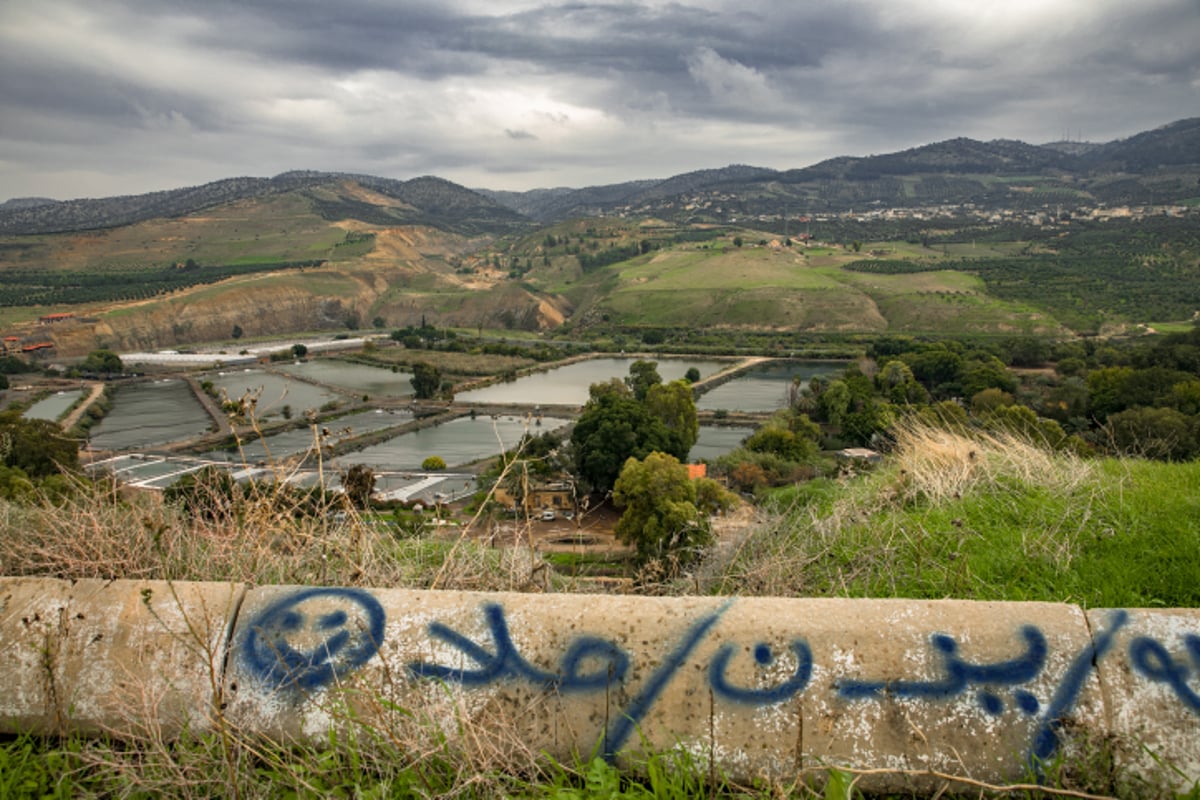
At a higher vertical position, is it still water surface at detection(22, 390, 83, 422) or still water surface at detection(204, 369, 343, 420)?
still water surface at detection(22, 390, 83, 422)

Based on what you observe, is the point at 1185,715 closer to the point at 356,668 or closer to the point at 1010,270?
the point at 356,668

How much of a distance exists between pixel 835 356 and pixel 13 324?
99.6 meters

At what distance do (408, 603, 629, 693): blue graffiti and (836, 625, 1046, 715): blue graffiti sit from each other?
926 millimetres

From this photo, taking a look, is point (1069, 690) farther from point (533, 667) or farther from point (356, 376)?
point (356, 376)

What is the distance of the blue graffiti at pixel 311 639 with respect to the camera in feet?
10.1

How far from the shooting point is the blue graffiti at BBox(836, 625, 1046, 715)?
2844 millimetres

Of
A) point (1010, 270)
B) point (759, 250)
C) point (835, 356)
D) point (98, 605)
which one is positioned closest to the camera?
point (98, 605)

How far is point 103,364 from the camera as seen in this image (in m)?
76.2

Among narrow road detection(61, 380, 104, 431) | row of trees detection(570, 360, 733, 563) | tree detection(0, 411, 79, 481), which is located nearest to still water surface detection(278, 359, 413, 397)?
narrow road detection(61, 380, 104, 431)

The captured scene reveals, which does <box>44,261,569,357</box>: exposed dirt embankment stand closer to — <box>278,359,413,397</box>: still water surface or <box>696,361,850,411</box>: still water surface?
<box>278,359,413,397</box>: still water surface

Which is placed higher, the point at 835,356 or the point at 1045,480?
the point at 1045,480

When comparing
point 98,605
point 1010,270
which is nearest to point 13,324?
point 98,605

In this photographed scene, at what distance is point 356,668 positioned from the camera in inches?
122

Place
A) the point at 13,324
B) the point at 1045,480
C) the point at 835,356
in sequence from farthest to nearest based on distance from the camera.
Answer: the point at 13,324 < the point at 835,356 < the point at 1045,480
